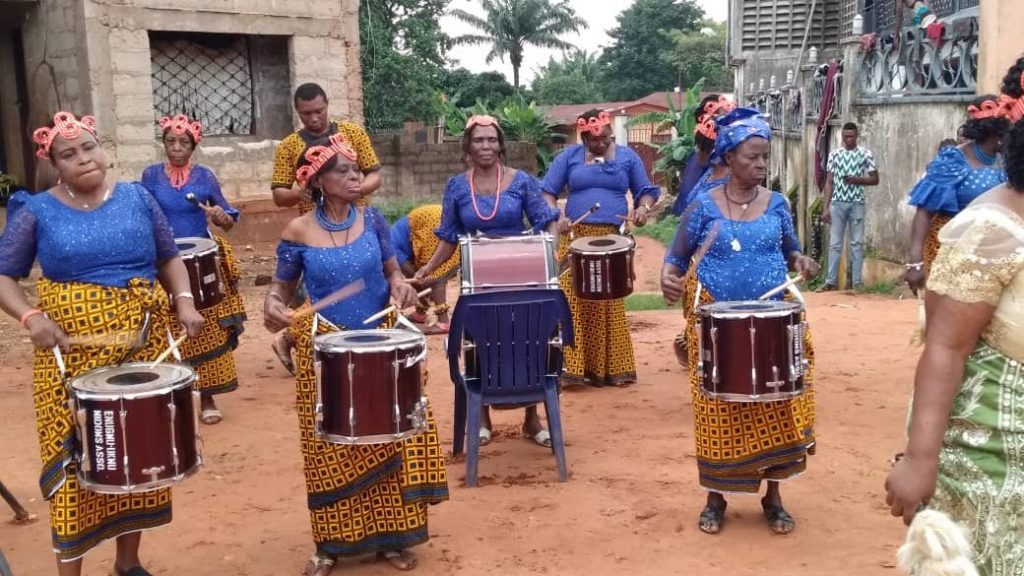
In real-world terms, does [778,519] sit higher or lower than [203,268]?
lower

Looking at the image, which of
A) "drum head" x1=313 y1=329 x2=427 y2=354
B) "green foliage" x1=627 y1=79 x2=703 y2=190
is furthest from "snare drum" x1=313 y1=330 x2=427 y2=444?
"green foliage" x1=627 y1=79 x2=703 y2=190

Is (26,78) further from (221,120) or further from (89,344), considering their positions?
(89,344)

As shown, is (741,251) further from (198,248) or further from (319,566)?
(198,248)

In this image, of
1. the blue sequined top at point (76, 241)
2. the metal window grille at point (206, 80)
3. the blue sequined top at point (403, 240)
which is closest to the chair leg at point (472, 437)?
the blue sequined top at point (76, 241)

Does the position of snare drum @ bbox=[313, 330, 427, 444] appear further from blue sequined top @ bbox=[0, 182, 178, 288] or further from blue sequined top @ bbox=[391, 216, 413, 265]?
blue sequined top @ bbox=[391, 216, 413, 265]

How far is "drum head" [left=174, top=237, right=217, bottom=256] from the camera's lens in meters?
7.02

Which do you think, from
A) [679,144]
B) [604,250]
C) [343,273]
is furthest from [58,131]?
[679,144]

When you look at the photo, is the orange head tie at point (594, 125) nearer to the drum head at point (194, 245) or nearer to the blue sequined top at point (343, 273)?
the drum head at point (194, 245)

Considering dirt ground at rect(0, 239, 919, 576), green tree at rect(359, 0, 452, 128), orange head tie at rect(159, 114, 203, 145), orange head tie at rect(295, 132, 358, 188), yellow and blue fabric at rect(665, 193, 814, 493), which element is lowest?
dirt ground at rect(0, 239, 919, 576)

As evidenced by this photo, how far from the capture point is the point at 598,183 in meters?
8.24

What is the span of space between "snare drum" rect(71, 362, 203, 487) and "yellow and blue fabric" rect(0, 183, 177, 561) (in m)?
0.28

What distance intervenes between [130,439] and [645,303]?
33.2 feet

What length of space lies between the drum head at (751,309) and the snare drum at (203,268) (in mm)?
3584

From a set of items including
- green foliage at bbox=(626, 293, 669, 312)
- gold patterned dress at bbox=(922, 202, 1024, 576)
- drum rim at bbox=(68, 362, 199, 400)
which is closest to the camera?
gold patterned dress at bbox=(922, 202, 1024, 576)
